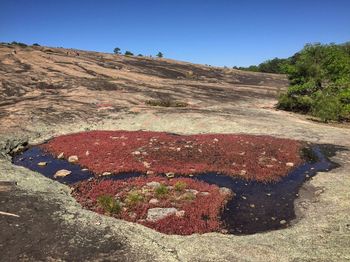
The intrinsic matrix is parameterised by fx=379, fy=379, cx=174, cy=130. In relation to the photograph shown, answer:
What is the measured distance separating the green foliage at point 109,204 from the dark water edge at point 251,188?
11.9ft

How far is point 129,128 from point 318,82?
23204 mm

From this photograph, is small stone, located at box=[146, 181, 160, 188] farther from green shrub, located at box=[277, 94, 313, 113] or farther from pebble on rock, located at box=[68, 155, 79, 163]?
green shrub, located at box=[277, 94, 313, 113]

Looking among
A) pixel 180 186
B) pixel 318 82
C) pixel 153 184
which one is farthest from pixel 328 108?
pixel 153 184

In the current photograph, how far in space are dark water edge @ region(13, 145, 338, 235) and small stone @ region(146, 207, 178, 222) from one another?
2.07 meters

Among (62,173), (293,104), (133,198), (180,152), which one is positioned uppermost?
(293,104)

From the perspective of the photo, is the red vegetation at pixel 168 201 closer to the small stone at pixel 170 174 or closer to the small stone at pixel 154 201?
the small stone at pixel 154 201

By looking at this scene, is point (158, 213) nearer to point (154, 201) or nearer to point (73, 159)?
point (154, 201)

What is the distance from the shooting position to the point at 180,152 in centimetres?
2384

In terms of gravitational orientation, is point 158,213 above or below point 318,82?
below

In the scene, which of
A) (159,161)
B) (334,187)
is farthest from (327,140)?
(159,161)

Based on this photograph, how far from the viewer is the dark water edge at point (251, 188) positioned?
48.4 ft

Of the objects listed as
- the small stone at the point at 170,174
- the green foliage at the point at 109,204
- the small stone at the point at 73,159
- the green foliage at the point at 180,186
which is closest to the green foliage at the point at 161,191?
the green foliage at the point at 180,186

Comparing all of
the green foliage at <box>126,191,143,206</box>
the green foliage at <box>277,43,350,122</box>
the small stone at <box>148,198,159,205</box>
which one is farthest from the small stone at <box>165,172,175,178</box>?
the green foliage at <box>277,43,350,122</box>

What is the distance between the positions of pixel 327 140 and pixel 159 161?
1320 cm
